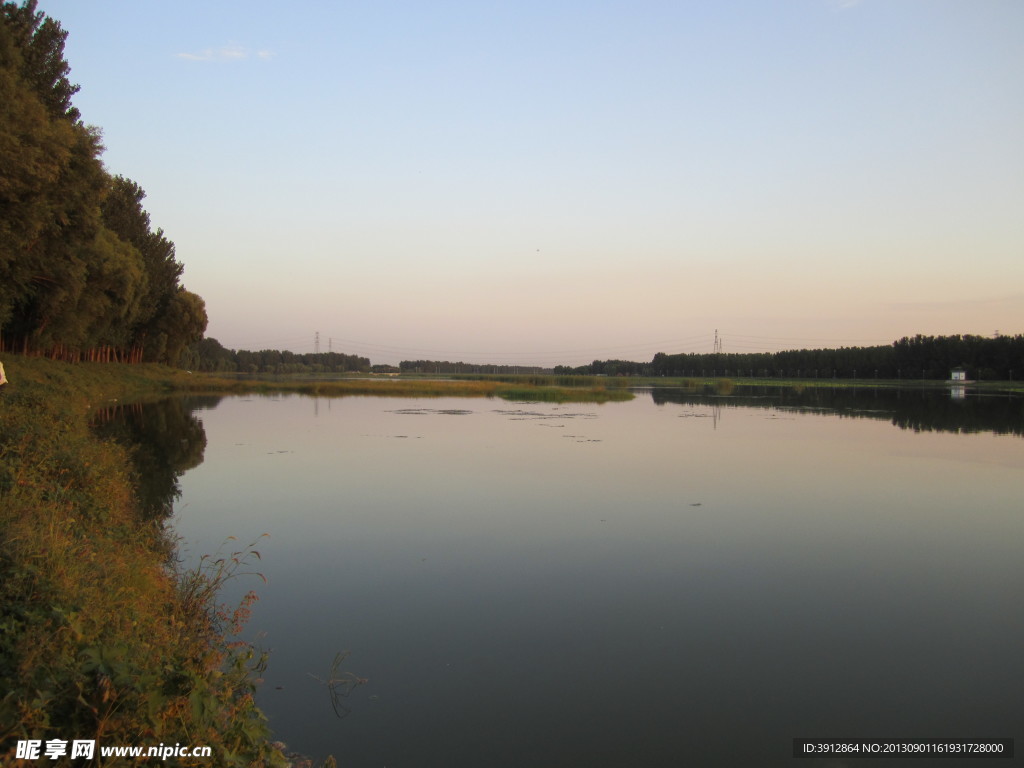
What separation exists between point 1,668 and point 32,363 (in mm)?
26251

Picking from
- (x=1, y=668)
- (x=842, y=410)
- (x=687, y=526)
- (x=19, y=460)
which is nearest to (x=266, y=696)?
(x=1, y=668)

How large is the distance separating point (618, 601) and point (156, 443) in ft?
47.2

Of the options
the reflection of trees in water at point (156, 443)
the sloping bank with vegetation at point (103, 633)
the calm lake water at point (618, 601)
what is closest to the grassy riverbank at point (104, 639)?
the sloping bank with vegetation at point (103, 633)

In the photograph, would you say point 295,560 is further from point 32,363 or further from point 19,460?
point 32,363

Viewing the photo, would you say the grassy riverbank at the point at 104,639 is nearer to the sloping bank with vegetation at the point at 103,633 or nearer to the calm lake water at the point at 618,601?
the sloping bank with vegetation at the point at 103,633

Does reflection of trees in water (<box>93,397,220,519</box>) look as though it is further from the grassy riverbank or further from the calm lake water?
the grassy riverbank

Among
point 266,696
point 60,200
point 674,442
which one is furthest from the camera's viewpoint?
point 674,442

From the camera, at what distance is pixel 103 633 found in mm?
3711

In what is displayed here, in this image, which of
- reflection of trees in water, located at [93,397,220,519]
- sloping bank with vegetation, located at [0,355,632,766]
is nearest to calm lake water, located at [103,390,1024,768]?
reflection of trees in water, located at [93,397,220,519]

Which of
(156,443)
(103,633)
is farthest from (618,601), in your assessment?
(156,443)

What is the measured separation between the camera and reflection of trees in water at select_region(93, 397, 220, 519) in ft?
36.5

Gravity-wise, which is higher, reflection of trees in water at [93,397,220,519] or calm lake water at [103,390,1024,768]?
reflection of trees in water at [93,397,220,519]

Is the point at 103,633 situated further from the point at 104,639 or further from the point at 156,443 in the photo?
the point at 156,443

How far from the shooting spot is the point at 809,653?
5.58 meters
